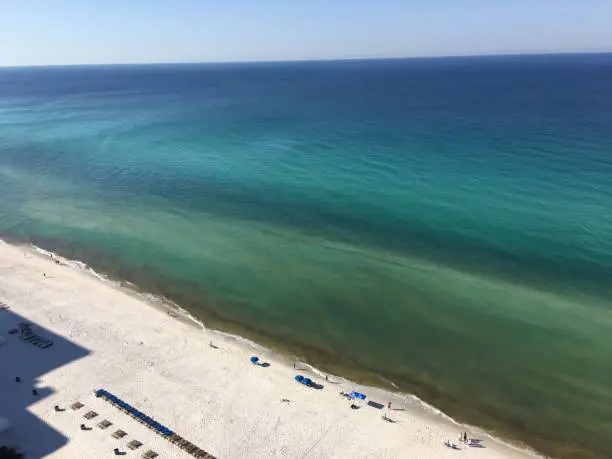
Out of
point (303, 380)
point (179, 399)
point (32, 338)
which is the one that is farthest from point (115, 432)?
point (32, 338)

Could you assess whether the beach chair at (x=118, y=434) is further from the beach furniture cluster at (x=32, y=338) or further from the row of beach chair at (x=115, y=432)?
the beach furniture cluster at (x=32, y=338)

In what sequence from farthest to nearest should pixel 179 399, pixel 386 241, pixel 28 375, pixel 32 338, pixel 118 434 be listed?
pixel 386 241, pixel 32 338, pixel 28 375, pixel 179 399, pixel 118 434

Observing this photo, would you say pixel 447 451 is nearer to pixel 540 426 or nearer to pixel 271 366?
pixel 540 426

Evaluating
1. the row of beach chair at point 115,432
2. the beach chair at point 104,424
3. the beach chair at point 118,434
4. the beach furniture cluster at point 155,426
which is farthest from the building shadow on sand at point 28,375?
the beach furniture cluster at point 155,426

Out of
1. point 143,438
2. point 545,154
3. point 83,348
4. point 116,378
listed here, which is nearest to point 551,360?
point 143,438

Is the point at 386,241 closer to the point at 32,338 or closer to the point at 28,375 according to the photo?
the point at 32,338

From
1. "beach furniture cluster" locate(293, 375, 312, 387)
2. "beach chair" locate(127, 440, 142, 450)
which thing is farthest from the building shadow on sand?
"beach furniture cluster" locate(293, 375, 312, 387)

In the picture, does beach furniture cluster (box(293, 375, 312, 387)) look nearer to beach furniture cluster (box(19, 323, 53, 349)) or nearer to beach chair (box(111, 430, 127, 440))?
beach chair (box(111, 430, 127, 440))
